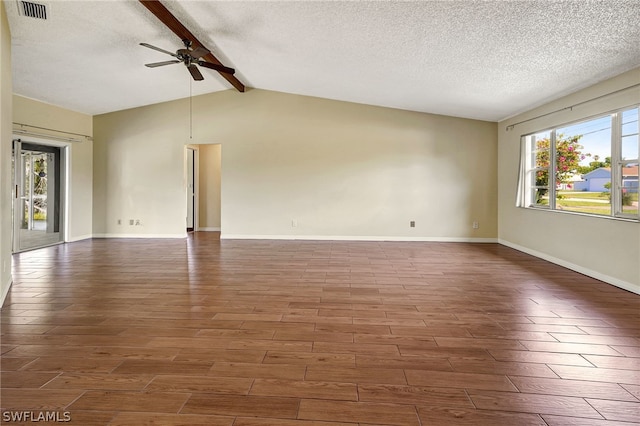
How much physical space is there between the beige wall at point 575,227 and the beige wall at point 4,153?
617 centimetres

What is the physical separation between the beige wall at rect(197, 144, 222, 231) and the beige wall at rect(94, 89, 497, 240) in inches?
57.6

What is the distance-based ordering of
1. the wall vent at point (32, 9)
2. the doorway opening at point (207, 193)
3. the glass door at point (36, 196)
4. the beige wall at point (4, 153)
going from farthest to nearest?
the doorway opening at point (207, 193)
the glass door at point (36, 196)
the wall vent at point (32, 9)
the beige wall at point (4, 153)

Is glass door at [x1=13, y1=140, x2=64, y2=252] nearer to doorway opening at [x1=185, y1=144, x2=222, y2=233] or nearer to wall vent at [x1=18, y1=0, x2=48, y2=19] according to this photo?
doorway opening at [x1=185, y1=144, x2=222, y2=233]

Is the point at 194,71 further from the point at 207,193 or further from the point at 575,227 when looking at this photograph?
the point at 575,227

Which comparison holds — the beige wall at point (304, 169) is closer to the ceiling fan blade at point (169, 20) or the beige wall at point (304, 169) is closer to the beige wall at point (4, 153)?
the ceiling fan blade at point (169, 20)

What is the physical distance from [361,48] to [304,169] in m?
3.29

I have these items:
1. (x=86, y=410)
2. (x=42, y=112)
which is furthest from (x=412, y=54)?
(x=42, y=112)

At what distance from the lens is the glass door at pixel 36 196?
6102mm

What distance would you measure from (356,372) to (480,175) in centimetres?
621

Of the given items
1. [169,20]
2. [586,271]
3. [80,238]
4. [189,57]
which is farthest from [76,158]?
[586,271]

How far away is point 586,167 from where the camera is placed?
468 centimetres

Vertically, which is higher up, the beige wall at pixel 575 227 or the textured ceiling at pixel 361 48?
the textured ceiling at pixel 361 48

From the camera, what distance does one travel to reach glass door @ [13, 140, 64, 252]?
610 cm

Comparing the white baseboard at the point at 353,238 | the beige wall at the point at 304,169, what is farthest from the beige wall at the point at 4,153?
the white baseboard at the point at 353,238
